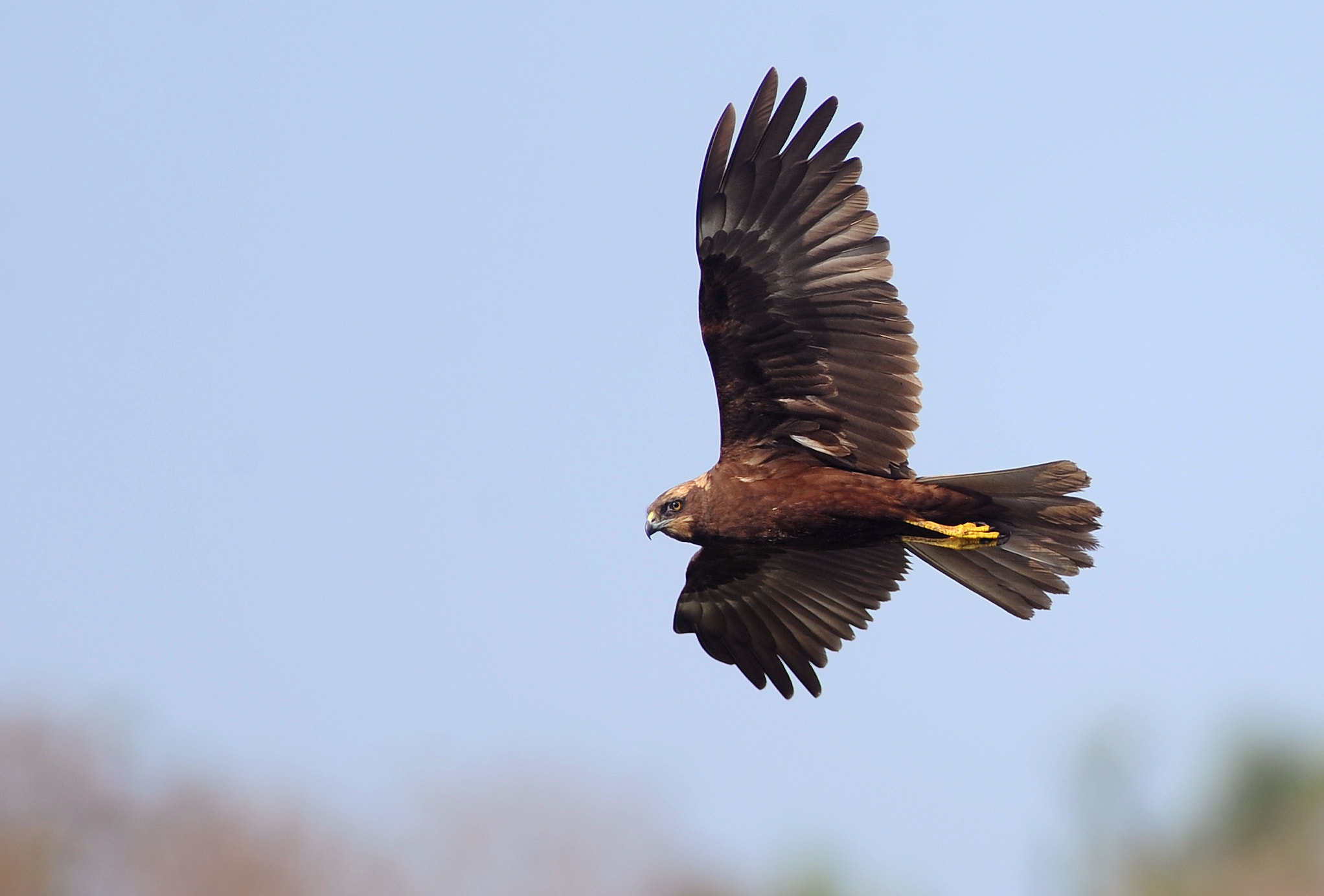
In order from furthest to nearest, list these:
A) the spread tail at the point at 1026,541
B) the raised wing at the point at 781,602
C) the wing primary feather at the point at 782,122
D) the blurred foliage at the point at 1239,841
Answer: the blurred foliage at the point at 1239,841
the raised wing at the point at 781,602
the spread tail at the point at 1026,541
the wing primary feather at the point at 782,122

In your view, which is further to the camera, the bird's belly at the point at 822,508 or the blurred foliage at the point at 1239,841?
the blurred foliage at the point at 1239,841

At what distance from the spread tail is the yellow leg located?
0.34 feet

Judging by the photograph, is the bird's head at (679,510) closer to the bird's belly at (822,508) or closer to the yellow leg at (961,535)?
the bird's belly at (822,508)

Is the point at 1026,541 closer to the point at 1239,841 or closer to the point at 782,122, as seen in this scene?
the point at 782,122

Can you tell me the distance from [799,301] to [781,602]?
8.32ft

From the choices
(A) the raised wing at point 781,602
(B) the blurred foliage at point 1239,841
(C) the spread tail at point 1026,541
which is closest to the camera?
(C) the spread tail at point 1026,541

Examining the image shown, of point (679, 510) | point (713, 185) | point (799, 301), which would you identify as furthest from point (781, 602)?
point (713, 185)

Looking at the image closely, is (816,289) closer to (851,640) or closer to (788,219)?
(788,219)

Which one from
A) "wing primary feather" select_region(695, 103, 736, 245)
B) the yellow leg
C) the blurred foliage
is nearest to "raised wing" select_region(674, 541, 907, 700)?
the yellow leg

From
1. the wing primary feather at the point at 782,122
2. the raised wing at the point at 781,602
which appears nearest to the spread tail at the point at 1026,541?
the raised wing at the point at 781,602

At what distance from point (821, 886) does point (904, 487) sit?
27.3m

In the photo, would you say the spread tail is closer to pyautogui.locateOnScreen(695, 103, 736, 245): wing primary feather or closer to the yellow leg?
the yellow leg

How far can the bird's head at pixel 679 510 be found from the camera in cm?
1011

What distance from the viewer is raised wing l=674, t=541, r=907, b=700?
1112 cm
